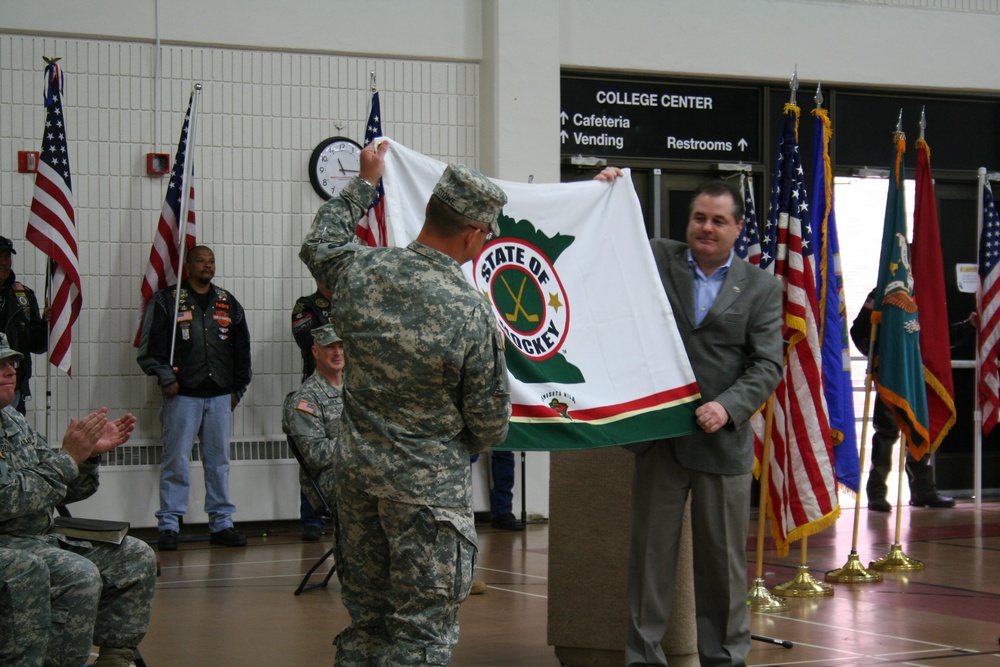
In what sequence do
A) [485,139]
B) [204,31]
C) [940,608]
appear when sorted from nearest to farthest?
[940,608] → [204,31] → [485,139]

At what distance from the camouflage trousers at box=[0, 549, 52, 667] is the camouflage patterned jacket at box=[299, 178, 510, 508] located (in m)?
1.24

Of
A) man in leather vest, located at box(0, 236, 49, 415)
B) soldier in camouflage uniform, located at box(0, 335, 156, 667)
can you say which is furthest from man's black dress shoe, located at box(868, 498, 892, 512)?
soldier in camouflage uniform, located at box(0, 335, 156, 667)

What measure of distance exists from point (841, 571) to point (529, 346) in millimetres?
3708

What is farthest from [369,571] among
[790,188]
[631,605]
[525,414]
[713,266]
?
[790,188]

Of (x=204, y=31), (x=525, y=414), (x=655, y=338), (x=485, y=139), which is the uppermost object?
(x=204, y=31)

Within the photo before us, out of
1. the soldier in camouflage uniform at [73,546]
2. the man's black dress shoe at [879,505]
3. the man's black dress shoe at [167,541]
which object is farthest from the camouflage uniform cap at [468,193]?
the man's black dress shoe at [879,505]

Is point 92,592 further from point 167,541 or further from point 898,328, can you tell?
point 898,328

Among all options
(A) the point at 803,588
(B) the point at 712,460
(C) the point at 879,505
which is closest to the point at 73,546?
(B) the point at 712,460

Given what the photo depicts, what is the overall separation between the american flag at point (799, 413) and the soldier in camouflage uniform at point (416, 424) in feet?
10.9

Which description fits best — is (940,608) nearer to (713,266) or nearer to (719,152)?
(713,266)

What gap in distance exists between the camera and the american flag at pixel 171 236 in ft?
28.0

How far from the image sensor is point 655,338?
4391 mm

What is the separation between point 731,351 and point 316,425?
95.7 inches

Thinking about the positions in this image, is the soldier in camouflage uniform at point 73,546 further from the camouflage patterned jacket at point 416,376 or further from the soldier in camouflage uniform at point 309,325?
the soldier in camouflage uniform at point 309,325
